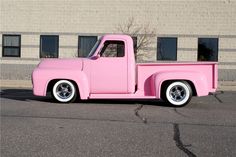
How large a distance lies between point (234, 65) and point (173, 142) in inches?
780

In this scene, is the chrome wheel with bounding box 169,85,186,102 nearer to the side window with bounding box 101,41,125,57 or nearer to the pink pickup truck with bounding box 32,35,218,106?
the pink pickup truck with bounding box 32,35,218,106

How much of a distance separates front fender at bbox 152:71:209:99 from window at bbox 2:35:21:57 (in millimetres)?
17058

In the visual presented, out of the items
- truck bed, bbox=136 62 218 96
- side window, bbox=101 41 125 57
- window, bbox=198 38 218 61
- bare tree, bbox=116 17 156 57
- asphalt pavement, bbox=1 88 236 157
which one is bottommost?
asphalt pavement, bbox=1 88 236 157

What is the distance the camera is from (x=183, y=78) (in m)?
13.0

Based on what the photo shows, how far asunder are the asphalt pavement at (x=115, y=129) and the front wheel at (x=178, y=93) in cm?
26

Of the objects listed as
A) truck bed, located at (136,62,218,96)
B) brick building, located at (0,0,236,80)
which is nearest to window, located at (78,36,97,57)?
brick building, located at (0,0,236,80)

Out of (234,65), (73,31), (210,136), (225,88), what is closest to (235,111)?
(210,136)

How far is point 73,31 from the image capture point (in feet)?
91.7

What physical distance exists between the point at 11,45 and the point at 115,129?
67.9 ft

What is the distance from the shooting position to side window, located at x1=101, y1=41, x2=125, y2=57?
527 inches

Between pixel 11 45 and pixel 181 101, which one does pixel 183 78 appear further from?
pixel 11 45

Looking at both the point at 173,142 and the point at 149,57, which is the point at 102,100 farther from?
the point at 149,57

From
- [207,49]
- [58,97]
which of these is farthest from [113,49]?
[207,49]

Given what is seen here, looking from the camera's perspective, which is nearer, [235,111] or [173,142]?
[173,142]
